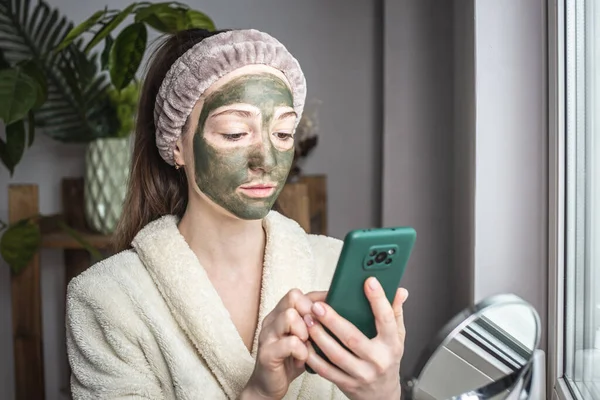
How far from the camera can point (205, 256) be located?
1.13m

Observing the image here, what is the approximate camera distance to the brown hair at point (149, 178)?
1152mm

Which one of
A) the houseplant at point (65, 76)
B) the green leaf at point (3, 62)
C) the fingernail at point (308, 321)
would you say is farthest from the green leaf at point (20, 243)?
the fingernail at point (308, 321)

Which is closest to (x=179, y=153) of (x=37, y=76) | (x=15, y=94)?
(x=15, y=94)

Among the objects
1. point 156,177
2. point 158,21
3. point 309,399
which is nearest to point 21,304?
point 158,21

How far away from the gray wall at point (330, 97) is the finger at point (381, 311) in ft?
5.02

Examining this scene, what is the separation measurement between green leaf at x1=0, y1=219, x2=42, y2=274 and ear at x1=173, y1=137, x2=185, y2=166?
987mm

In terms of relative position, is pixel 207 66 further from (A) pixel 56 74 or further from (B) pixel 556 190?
(A) pixel 56 74

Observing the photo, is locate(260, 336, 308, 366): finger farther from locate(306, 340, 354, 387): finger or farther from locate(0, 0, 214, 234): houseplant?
locate(0, 0, 214, 234): houseplant

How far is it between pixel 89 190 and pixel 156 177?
95cm

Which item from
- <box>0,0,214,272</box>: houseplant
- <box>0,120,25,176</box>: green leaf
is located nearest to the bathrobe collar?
<box>0,0,214,272</box>: houseplant

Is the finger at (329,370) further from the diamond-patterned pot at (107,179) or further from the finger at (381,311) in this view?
the diamond-patterned pot at (107,179)

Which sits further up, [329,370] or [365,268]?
[365,268]

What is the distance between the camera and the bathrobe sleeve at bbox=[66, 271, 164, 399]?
1046 millimetres

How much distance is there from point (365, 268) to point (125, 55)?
1.00 metres
